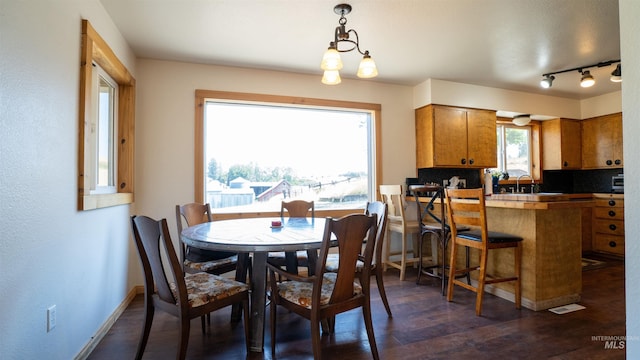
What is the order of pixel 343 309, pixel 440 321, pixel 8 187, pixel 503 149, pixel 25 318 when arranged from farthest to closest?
pixel 503 149, pixel 440 321, pixel 343 309, pixel 25 318, pixel 8 187

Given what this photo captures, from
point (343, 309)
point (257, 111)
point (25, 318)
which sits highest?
point (257, 111)

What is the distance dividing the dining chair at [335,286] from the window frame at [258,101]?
5.98 feet

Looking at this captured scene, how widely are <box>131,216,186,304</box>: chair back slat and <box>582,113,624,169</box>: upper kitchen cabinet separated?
18.7 feet

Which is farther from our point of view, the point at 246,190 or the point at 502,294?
the point at 246,190

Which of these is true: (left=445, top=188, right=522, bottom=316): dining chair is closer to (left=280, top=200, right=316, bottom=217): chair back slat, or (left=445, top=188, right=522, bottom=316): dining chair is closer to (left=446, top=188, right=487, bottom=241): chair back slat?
(left=446, top=188, right=487, bottom=241): chair back slat

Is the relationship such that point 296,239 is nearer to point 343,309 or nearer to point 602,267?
point 343,309

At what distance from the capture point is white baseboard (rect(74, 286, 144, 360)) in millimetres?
1951

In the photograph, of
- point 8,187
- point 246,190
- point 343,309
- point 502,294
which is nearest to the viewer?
point 8,187

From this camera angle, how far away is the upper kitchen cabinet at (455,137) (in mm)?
3984

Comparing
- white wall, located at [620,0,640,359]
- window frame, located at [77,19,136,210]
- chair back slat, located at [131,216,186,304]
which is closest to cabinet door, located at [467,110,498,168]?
white wall, located at [620,0,640,359]

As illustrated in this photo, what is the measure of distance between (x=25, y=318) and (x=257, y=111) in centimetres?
276

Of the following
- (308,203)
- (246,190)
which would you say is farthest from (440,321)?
(246,190)

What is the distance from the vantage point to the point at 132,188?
3.04 m

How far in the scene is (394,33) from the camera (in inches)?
109
